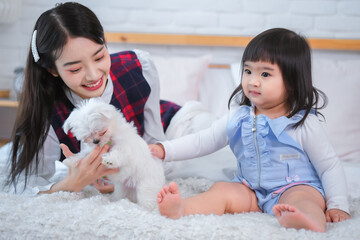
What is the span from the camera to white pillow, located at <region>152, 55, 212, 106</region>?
2.01 metres

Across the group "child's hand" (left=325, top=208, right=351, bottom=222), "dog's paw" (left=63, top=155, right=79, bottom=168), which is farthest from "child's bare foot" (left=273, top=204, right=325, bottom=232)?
"dog's paw" (left=63, top=155, right=79, bottom=168)

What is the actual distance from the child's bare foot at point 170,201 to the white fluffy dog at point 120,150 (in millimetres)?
121

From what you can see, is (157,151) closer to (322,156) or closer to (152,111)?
(152,111)

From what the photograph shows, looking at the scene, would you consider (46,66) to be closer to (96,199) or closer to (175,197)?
(96,199)

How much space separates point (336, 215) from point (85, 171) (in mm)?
729

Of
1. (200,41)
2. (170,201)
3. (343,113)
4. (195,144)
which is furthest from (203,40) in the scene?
(170,201)

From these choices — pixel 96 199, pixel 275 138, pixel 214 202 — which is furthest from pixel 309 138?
pixel 96 199

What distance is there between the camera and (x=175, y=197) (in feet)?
3.08

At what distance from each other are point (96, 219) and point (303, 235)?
1.61 ft

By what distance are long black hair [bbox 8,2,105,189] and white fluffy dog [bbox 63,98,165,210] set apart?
202 mm

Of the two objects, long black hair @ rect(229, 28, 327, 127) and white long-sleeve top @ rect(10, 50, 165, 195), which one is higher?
long black hair @ rect(229, 28, 327, 127)

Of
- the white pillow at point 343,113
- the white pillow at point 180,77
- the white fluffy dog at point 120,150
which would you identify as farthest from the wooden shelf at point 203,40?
the white fluffy dog at point 120,150

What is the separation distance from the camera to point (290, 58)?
3.63ft

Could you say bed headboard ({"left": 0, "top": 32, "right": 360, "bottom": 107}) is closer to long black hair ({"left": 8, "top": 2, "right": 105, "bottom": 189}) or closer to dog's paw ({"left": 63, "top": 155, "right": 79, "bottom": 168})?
long black hair ({"left": 8, "top": 2, "right": 105, "bottom": 189})
